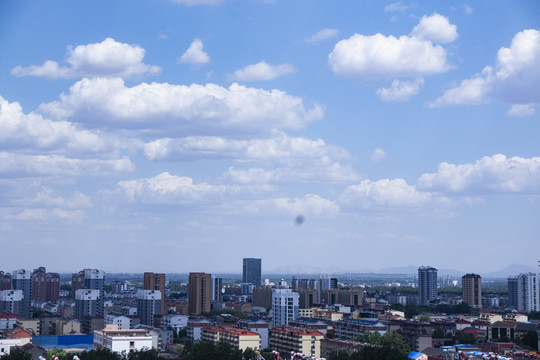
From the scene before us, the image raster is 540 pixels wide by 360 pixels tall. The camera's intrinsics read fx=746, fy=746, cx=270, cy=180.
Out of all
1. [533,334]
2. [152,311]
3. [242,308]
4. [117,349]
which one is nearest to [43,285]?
[242,308]

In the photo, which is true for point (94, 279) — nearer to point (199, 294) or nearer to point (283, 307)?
point (199, 294)

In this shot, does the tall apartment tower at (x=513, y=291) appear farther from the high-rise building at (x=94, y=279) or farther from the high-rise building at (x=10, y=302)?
the high-rise building at (x=10, y=302)

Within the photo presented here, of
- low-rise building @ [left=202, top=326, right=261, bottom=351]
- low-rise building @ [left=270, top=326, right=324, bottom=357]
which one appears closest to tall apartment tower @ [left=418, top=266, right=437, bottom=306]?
low-rise building @ [left=270, top=326, right=324, bottom=357]

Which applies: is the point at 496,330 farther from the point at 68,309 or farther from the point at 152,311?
the point at 68,309

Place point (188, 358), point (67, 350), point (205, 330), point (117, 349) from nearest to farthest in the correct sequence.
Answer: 1. point (188, 358)
2. point (117, 349)
3. point (67, 350)
4. point (205, 330)

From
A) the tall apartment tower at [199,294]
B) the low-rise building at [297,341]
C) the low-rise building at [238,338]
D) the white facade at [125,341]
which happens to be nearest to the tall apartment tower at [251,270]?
the tall apartment tower at [199,294]

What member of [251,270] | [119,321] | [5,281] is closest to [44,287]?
[5,281]

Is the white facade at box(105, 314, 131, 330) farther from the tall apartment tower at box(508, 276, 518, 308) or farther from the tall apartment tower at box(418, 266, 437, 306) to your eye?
the tall apartment tower at box(418, 266, 437, 306)
